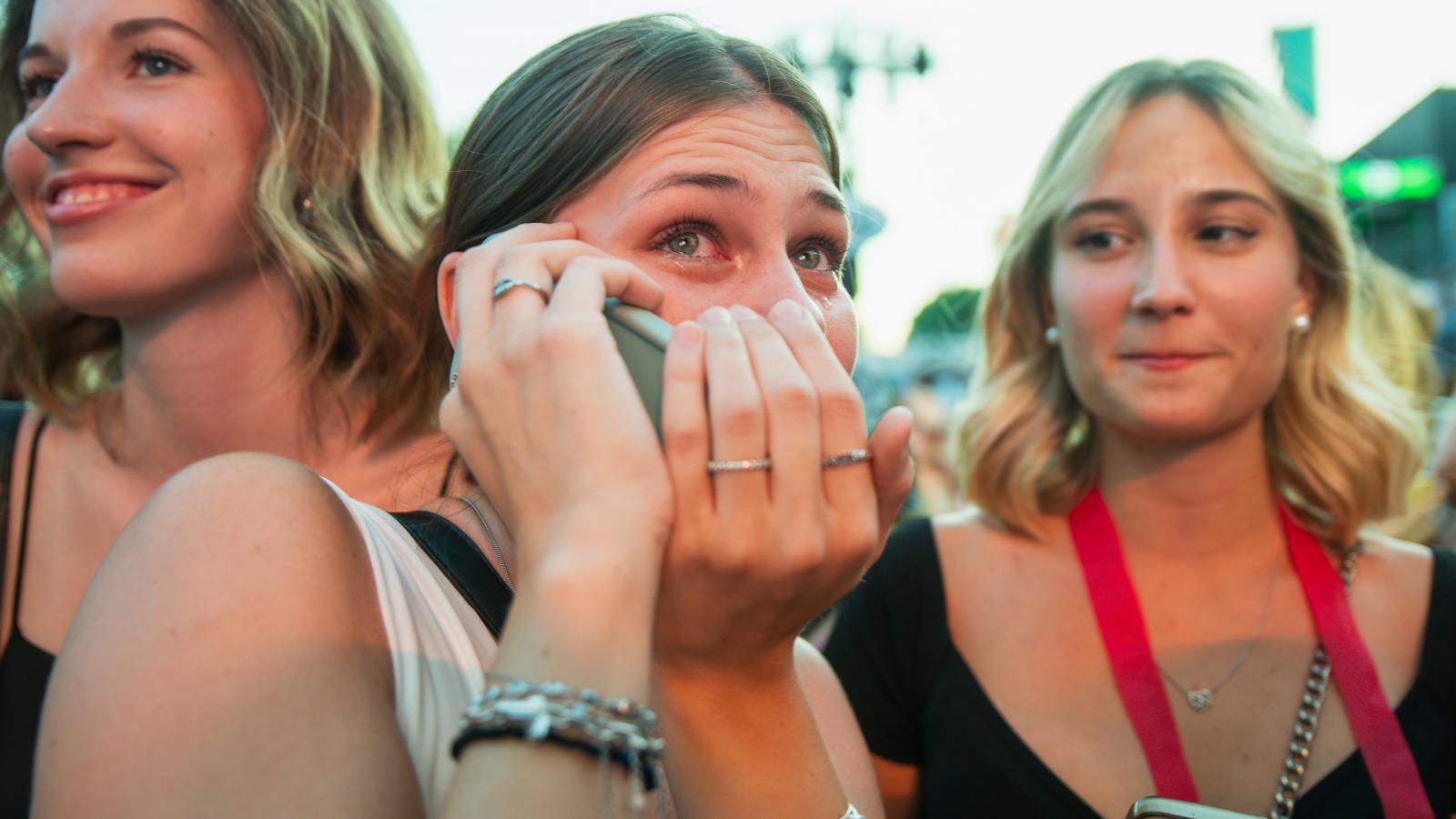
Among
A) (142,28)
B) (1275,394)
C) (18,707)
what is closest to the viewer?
(18,707)

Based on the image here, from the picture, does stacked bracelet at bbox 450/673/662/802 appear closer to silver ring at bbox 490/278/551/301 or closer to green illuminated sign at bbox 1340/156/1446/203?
silver ring at bbox 490/278/551/301

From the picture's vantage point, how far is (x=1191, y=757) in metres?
2.35

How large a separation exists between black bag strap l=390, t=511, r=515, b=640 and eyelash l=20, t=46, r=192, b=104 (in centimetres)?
134

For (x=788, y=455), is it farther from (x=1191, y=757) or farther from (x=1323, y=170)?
(x=1323, y=170)

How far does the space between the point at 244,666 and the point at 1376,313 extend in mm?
3471

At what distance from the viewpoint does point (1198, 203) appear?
2.62 metres

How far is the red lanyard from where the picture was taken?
2230 millimetres

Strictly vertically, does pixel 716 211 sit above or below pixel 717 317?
above

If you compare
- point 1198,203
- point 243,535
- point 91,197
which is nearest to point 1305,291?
point 1198,203

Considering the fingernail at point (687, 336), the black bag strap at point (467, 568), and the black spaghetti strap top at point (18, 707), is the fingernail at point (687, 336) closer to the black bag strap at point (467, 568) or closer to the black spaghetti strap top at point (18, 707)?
the black bag strap at point (467, 568)

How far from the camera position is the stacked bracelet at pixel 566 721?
1062 mm

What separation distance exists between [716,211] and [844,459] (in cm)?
61

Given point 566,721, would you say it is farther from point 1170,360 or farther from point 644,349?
point 1170,360

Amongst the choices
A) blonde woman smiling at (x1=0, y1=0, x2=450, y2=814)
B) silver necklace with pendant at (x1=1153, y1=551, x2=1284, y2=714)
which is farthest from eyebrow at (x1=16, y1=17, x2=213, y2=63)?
silver necklace with pendant at (x1=1153, y1=551, x2=1284, y2=714)
